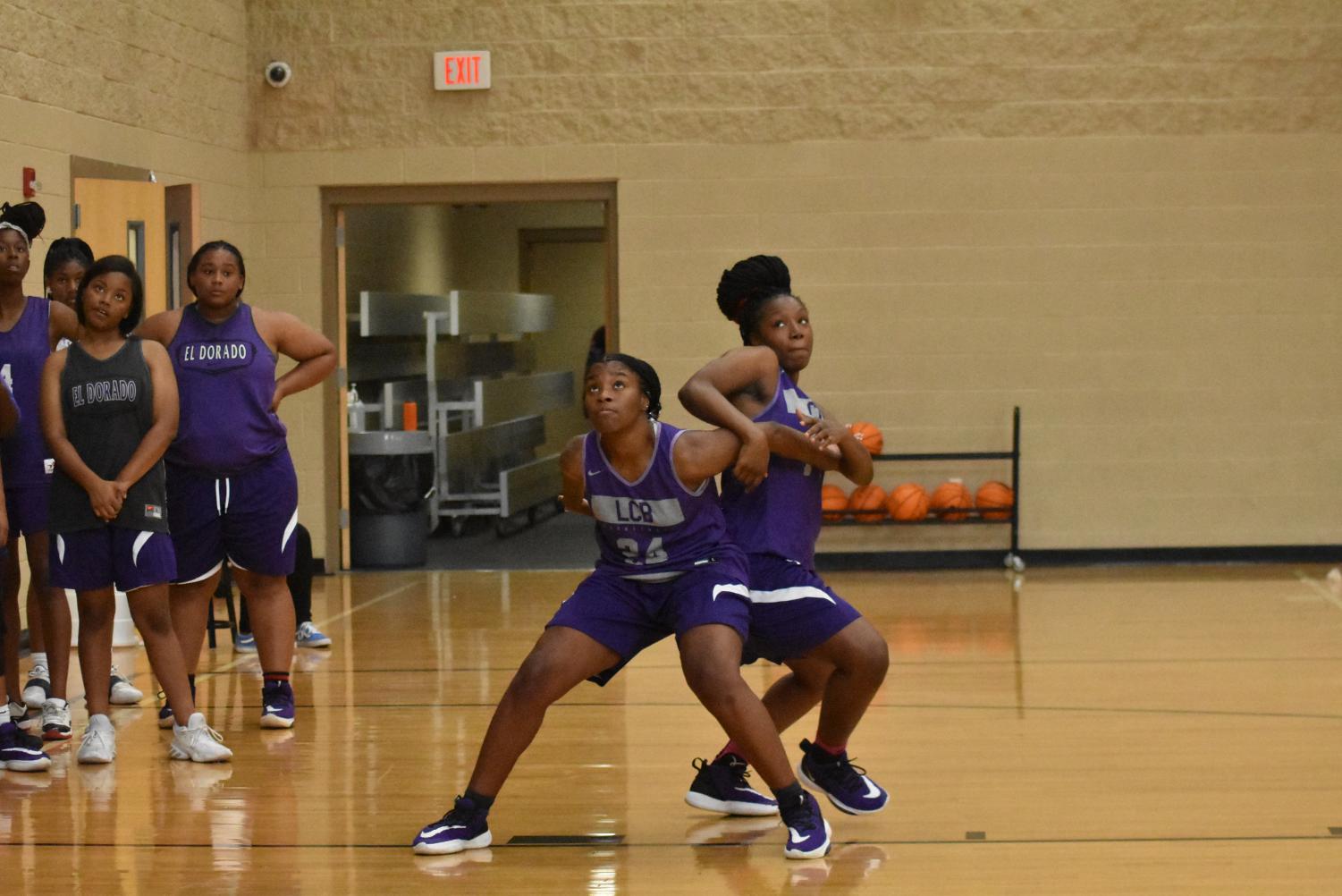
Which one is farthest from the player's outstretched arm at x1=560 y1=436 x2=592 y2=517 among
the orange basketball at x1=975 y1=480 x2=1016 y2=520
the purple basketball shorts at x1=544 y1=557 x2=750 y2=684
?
the orange basketball at x1=975 y1=480 x2=1016 y2=520

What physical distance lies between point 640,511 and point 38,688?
262 cm

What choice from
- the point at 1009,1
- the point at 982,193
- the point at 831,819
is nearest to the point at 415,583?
the point at 982,193

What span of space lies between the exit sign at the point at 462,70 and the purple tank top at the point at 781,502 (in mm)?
5683

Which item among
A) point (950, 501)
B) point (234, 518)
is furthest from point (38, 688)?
point (950, 501)

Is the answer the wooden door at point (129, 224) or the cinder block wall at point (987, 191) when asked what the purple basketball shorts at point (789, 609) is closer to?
the wooden door at point (129, 224)

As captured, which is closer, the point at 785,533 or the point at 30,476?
the point at 785,533

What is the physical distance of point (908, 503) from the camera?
8992mm

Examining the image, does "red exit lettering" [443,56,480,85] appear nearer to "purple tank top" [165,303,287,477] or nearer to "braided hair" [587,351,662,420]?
"purple tank top" [165,303,287,477]

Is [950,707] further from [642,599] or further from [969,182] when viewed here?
[969,182]

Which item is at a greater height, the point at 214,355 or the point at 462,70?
the point at 462,70

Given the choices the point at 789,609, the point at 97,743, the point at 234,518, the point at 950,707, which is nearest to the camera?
the point at 789,609

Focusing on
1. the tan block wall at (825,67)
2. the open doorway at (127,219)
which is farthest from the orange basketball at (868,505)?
the open doorway at (127,219)

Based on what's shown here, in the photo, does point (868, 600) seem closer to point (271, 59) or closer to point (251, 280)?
point (251, 280)

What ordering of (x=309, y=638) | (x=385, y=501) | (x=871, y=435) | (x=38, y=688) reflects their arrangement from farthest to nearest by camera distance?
(x=385, y=501), (x=871, y=435), (x=309, y=638), (x=38, y=688)
